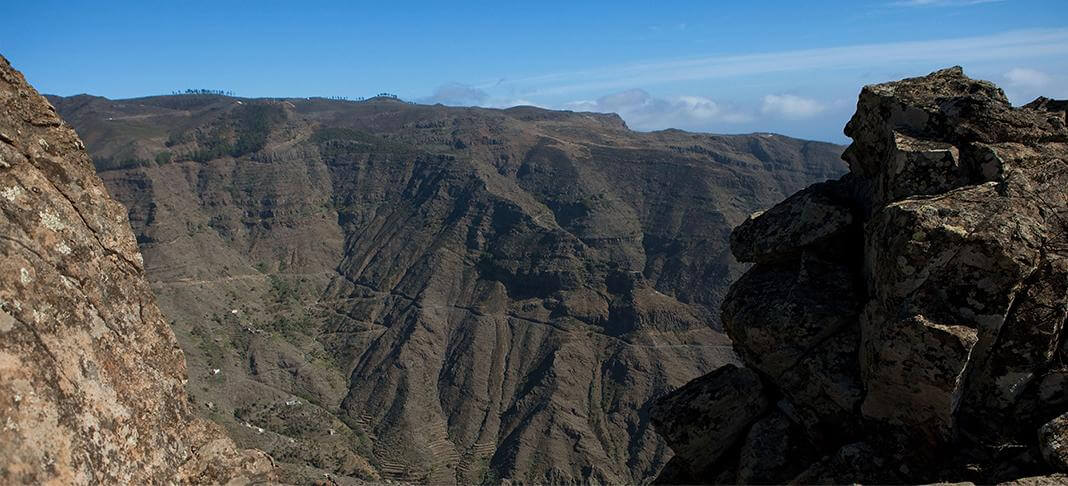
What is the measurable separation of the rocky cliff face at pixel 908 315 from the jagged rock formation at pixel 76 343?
9035 millimetres

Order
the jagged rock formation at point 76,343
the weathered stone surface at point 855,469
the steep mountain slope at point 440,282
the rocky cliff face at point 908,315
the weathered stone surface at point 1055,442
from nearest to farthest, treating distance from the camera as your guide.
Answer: the jagged rock formation at point 76,343
the weathered stone surface at point 1055,442
the rocky cliff face at point 908,315
the weathered stone surface at point 855,469
the steep mountain slope at point 440,282

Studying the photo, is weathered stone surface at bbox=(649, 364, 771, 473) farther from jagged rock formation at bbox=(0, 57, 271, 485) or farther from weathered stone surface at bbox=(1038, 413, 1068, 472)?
jagged rock formation at bbox=(0, 57, 271, 485)

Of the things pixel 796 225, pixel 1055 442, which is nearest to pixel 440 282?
pixel 796 225

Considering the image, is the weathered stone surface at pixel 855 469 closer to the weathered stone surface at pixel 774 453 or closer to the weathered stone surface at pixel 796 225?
the weathered stone surface at pixel 774 453

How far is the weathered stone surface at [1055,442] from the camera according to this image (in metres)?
8.86

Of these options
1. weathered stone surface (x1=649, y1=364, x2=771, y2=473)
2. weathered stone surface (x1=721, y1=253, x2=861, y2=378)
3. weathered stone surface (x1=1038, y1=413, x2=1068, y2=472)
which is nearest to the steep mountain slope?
weathered stone surface (x1=649, y1=364, x2=771, y2=473)

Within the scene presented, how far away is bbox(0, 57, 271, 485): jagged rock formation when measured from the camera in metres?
6.34

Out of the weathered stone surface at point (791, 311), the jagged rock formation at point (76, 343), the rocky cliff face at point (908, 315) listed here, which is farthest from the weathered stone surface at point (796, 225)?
the jagged rock formation at point (76, 343)

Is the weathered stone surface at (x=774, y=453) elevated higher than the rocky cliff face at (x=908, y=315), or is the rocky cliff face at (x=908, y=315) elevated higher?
the rocky cliff face at (x=908, y=315)

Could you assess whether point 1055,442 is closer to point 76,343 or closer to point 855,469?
point 855,469

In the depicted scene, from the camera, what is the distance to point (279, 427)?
77.7 metres

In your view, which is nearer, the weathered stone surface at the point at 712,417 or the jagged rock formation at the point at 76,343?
the jagged rock formation at the point at 76,343

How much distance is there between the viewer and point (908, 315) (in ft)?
33.7

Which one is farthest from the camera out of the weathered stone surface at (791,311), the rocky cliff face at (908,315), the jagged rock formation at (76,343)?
the weathered stone surface at (791,311)
